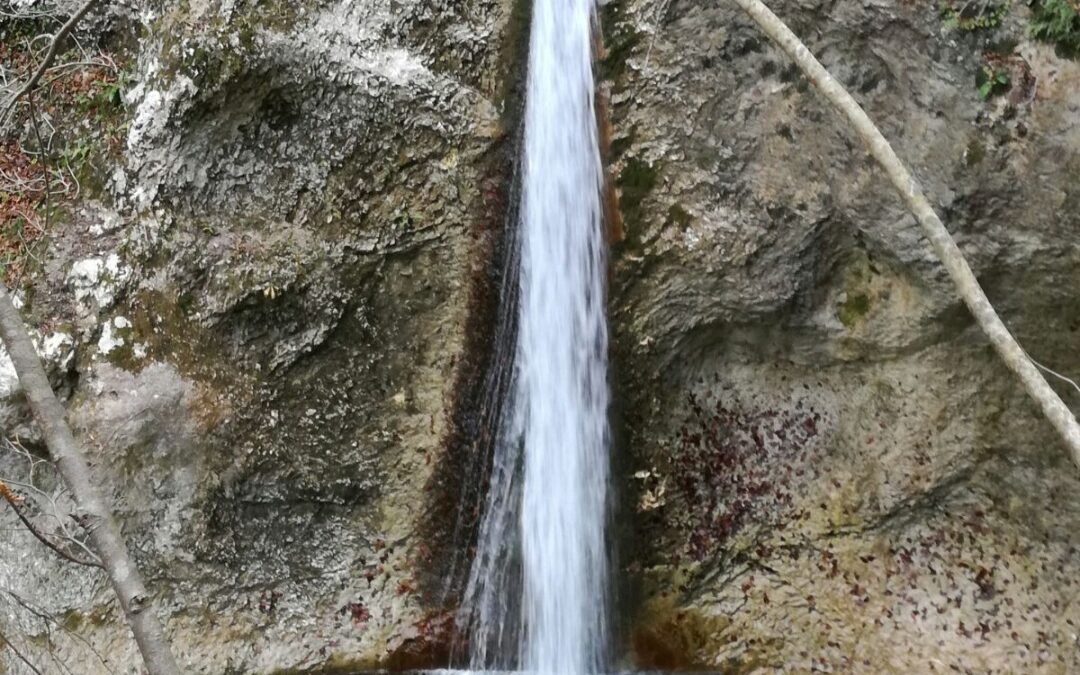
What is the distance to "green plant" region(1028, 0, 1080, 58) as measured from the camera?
3910 millimetres

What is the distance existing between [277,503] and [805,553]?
3343 millimetres

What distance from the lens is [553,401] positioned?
4914mm

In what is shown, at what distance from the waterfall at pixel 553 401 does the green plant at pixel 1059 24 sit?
7.99 feet

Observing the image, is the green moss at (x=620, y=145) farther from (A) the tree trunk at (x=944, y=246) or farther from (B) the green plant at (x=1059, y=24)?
(B) the green plant at (x=1059, y=24)

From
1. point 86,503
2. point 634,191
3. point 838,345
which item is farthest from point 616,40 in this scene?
point 86,503

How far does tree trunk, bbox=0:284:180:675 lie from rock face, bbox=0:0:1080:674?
2.20 meters

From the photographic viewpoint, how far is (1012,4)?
13.5ft

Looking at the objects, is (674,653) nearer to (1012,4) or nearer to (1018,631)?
(1018,631)

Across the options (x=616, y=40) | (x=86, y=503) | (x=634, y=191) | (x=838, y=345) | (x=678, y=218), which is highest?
(x=616, y=40)

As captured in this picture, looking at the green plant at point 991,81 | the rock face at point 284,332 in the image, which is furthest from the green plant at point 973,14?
the rock face at point 284,332

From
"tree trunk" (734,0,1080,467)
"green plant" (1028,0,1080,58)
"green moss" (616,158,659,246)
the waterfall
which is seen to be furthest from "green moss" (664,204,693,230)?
"green plant" (1028,0,1080,58)

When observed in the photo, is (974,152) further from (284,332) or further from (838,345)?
(284,332)

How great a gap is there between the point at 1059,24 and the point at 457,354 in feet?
12.5

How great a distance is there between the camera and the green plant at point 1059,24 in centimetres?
391
